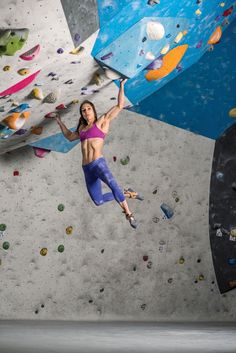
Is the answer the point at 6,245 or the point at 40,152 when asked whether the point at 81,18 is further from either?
the point at 6,245

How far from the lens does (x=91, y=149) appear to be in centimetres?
554

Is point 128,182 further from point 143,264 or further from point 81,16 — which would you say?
point 81,16

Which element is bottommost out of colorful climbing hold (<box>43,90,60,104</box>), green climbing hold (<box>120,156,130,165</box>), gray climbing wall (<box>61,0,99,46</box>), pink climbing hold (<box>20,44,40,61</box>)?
green climbing hold (<box>120,156,130,165</box>)

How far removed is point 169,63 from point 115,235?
1855mm

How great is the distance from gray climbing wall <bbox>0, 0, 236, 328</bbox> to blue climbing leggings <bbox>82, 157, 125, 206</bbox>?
1149mm

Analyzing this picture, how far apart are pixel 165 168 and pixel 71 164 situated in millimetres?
1000

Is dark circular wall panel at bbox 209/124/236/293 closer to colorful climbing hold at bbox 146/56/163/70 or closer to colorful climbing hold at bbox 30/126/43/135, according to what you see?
colorful climbing hold at bbox 146/56/163/70

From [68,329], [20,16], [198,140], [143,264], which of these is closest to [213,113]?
[198,140]

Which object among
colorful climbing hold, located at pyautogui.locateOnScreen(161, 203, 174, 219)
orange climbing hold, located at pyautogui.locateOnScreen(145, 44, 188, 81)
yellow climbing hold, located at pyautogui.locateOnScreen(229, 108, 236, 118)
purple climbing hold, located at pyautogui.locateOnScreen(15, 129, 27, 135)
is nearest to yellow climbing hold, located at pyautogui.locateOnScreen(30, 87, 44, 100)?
purple climbing hold, located at pyautogui.locateOnScreen(15, 129, 27, 135)

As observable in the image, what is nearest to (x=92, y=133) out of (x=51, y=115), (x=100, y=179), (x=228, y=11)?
(x=100, y=179)

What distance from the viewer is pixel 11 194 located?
7.09 metres

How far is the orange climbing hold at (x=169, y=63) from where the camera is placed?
21.2 feet

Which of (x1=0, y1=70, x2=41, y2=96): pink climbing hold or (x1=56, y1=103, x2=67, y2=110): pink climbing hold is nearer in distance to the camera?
(x1=0, y1=70, x2=41, y2=96): pink climbing hold

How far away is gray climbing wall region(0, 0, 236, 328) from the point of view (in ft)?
23.3
